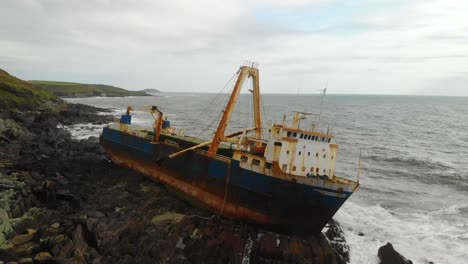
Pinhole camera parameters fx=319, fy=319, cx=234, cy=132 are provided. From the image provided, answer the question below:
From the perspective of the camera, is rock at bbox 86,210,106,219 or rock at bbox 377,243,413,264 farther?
rock at bbox 86,210,106,219

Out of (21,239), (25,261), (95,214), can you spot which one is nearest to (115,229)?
(95,214)

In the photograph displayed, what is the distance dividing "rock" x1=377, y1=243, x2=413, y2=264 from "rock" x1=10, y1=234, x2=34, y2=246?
Answer: 56.3 ft

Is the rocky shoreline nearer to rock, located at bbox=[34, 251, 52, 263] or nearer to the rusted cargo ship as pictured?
rock, located at bbox=[34, 251, 52, 263]

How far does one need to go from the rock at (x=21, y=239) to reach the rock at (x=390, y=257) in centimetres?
1716

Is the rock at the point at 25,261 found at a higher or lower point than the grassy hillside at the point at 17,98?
lower

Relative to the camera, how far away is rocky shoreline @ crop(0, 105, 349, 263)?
14.4 meters

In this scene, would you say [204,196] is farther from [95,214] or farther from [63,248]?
[63,248]

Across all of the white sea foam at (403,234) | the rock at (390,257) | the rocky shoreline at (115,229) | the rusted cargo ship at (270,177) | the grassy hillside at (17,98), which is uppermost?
the grassy hillside at (17,98)

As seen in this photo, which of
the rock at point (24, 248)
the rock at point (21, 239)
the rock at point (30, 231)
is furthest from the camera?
the rock at point (30, 231)

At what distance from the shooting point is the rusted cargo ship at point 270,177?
17.6m

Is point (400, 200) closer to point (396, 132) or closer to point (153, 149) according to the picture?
point (153, 149)

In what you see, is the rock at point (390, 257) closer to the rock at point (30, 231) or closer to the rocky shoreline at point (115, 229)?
the rocky shoreline at point (115, 229)

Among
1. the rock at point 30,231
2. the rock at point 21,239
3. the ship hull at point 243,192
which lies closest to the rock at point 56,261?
the rock at point 21,239

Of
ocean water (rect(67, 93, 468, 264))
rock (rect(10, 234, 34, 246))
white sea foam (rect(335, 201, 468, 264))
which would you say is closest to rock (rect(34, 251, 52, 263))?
rock (rect(10, 234, 34, 246))
